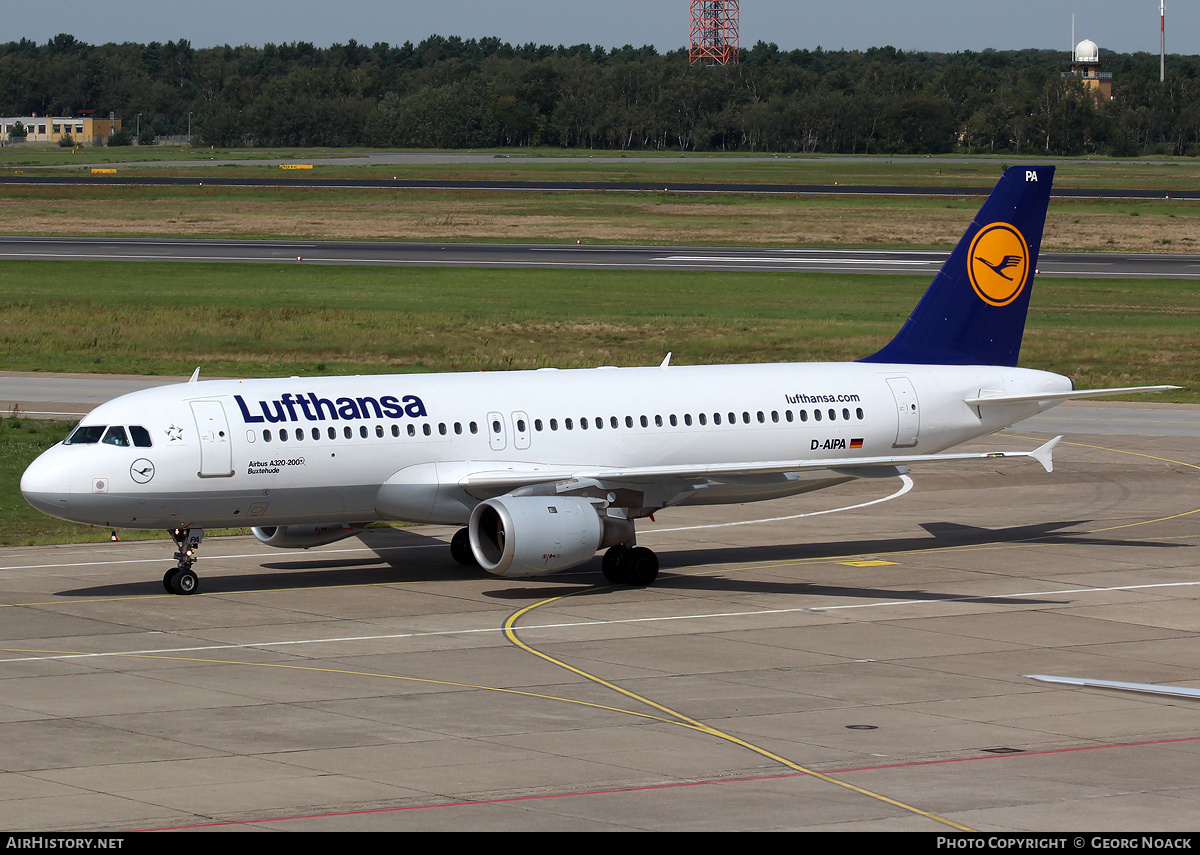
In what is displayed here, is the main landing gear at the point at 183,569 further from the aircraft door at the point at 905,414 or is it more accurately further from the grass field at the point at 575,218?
the grass field at the point at 575,218

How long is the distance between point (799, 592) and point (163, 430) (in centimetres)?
1356

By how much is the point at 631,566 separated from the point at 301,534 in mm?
7388

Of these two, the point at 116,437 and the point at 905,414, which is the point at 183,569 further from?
the point at 905,414

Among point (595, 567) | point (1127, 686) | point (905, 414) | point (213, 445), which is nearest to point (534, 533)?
point (595, 567)

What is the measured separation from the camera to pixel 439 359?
68.2 meters

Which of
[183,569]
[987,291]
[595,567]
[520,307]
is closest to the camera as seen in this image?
[183,569]

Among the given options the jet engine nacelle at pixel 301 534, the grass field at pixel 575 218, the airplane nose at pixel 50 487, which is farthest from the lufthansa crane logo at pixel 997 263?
the grass field at pixel 575 218

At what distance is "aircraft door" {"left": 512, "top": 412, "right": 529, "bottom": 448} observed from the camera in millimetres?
33969

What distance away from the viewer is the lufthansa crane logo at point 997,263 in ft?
130

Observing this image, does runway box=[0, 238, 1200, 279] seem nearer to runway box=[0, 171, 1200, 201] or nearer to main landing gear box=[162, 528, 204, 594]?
runway box=[0, 171, 1200, 201]

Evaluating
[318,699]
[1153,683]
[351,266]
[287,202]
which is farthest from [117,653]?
[287,202]

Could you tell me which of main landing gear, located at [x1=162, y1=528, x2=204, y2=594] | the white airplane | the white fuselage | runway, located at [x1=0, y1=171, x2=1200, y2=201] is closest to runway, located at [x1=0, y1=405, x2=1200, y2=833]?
main landing gear, located at [x1=162, y1=528, x2=204, y2=594]

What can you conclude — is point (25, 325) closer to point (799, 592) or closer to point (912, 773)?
point (799, 592)

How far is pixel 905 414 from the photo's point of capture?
37469 mm
